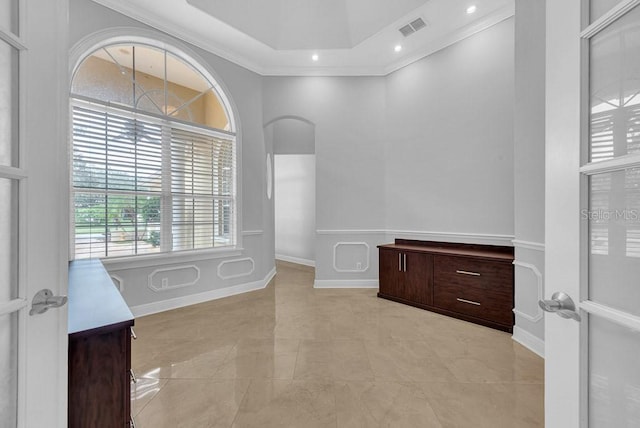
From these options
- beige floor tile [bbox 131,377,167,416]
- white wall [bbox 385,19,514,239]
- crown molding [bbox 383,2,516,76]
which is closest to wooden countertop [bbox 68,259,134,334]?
beige floor tile [bbox 131,377,167,416]

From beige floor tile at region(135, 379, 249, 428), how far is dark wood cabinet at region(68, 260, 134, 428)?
2.09 ft

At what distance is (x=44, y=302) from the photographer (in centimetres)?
77

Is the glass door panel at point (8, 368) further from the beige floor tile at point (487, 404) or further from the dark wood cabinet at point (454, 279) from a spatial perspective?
the dark wood cabinet at point (454, 279)

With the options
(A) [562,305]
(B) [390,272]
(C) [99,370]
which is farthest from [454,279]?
(C) [99,370]

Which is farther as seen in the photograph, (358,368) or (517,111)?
(517,111)

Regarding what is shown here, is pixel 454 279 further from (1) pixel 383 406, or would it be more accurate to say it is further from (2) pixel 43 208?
(2) pixel 43 208

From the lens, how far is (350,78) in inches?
174

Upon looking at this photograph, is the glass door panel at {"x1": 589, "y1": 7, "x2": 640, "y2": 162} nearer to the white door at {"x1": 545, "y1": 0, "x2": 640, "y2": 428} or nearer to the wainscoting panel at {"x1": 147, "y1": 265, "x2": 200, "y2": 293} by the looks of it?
the white door at {"x1": 545, "y1": 0, "x2": 640, "y2": 428}

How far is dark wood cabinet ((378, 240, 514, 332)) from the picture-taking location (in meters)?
2.83

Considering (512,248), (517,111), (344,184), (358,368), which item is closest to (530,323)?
(512,248)

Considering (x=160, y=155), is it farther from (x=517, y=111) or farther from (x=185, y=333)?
(x=517, y=111)

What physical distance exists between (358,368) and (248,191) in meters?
2.93

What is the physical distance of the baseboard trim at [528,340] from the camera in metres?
2.31

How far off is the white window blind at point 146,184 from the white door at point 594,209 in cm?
363
